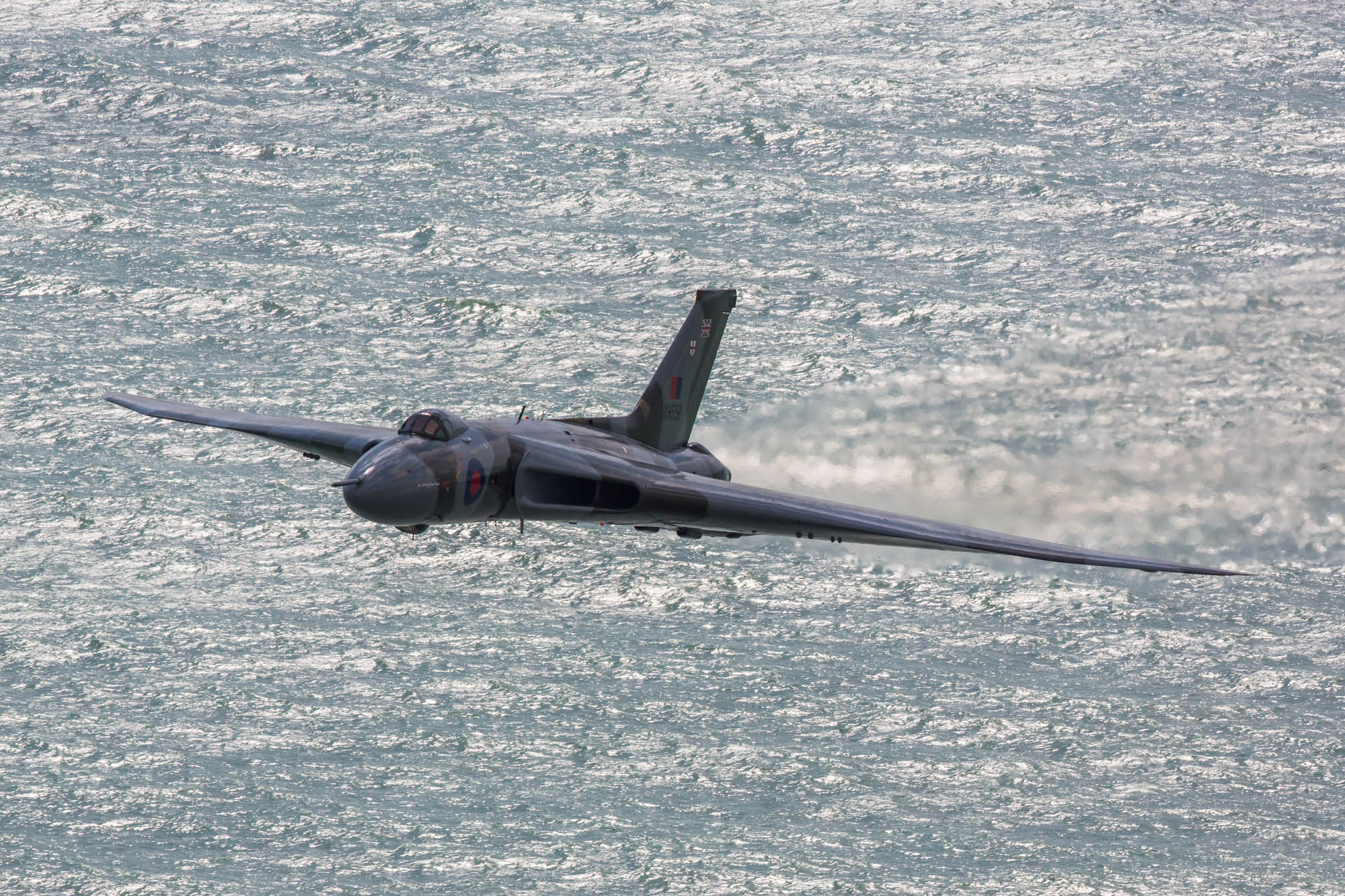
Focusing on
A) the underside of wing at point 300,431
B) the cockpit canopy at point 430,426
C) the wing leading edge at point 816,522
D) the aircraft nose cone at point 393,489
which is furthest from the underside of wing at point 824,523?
the underside of wing at point 300,431

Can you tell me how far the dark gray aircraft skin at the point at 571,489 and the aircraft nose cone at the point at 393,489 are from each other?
4 cm

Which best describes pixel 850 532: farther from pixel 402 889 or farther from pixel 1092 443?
pixel 1092 443

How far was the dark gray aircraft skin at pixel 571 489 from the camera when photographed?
6272 cm

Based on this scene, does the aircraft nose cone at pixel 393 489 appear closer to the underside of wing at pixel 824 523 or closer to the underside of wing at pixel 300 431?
the underside of wing at pixel 300 431

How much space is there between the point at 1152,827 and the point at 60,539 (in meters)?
99.5

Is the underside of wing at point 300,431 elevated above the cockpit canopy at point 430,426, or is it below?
below

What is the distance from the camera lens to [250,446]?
15925 centimetres

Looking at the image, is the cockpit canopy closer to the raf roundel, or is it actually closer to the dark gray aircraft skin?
the dark gray aircraft skin

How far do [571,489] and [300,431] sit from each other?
14325 mm

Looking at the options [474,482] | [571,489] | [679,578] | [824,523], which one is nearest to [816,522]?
[824,523]

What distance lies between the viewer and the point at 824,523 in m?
67.6

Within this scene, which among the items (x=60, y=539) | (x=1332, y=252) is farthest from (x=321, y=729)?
(x=1332, y=252)

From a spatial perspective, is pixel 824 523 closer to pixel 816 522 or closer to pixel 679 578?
pixel 816 522

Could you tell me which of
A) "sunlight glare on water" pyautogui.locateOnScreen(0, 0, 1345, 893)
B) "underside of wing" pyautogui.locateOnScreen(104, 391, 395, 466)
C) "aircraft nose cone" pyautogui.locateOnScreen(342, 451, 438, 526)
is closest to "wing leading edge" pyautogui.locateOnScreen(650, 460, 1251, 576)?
"aircraft nose cone" pyautogui.locateOnScreen(342, 451, 438, 526)
